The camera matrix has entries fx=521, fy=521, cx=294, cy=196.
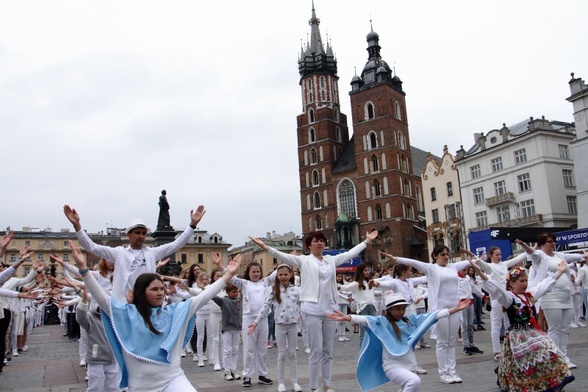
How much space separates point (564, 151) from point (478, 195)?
8815 mm

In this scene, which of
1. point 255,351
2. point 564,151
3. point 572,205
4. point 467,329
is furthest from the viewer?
point 564,151

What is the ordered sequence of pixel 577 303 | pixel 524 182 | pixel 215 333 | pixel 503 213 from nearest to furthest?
pixel 215 333, pixel 577 303, pixel 524 182, pixel 503 213

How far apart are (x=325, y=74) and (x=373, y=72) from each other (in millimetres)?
12048

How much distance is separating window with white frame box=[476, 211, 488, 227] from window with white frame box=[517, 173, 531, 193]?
14.9 ft

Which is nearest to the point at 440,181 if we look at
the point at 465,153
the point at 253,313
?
the point at 465,153

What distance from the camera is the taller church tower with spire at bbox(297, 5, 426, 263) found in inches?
2822

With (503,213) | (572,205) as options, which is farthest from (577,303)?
(503,213)

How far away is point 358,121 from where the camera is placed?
75938mm

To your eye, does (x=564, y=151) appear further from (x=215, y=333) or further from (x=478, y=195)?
(x=215, y=333)

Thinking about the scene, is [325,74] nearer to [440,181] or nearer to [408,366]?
[440,181]

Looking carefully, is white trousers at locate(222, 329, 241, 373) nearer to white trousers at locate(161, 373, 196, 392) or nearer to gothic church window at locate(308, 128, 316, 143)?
white trousers at locate(161, 373, 196, 392)

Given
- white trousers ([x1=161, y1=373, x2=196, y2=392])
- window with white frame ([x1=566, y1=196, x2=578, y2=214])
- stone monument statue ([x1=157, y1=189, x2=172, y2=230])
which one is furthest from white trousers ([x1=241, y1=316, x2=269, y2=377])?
window with white frame ([x1=566, y1=196, x2=578, y2=214])

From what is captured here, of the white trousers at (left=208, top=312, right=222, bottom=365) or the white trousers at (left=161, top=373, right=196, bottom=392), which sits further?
the white trousers at (left=208, top=312, right=222, bottom=365)

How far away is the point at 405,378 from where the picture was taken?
5.38m
